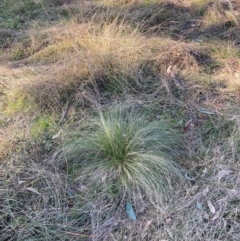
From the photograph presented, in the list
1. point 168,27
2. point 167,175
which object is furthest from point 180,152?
point 168,27

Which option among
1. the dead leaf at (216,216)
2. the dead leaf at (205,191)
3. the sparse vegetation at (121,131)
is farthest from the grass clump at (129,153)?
the dead leaf at (216,216)

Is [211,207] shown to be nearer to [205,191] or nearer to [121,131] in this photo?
[205,191]

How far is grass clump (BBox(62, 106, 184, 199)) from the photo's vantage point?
82.2 inches

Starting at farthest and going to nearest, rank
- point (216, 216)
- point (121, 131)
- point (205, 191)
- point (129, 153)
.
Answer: point (121, 131) < point (129, 153) < point (205, 191) < point (216, 216)

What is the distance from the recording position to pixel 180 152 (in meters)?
2.32

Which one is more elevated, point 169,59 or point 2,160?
point 2,160

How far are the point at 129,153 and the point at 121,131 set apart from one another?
0.59 ft

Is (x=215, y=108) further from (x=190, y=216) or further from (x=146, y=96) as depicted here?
(x=190, y=216)

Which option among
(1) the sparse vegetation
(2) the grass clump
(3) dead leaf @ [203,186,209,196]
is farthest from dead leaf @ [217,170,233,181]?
(2) the grass clump

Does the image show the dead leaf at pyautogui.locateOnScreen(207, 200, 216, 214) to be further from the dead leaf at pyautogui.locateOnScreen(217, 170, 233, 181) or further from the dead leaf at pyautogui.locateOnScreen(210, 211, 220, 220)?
the dead leaf at pyautogui.locateOnScreen(217, 170, 233, 181)

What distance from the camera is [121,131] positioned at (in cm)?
232

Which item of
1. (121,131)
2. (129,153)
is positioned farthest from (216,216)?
(121,131)

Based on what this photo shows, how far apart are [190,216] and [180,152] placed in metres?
0.49

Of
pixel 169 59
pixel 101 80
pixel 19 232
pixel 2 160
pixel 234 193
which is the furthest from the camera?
pixel 169 59
